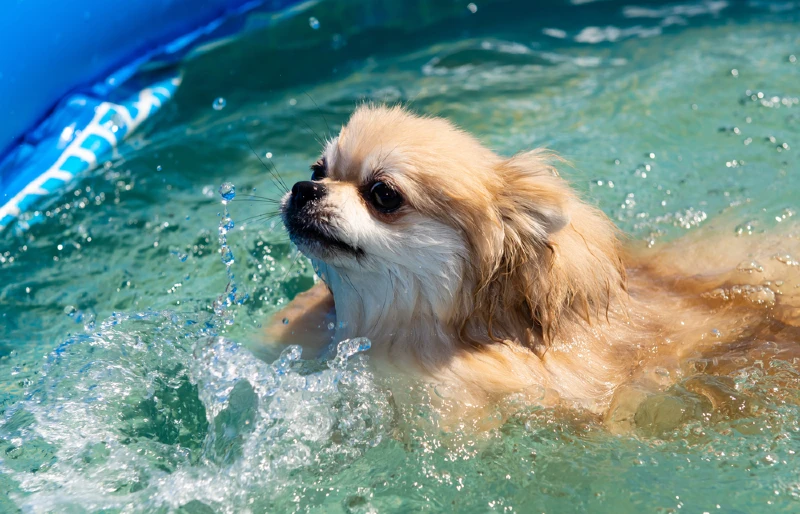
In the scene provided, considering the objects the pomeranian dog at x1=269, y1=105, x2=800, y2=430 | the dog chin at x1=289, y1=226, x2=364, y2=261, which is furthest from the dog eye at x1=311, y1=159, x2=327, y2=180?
the dog chin at x1=289, y1=226, x2=364, y2=261

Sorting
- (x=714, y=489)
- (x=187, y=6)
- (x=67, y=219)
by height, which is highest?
(x=187, y=6)

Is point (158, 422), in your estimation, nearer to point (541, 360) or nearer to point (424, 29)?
point (541, 360)

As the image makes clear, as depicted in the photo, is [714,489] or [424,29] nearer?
[714,489]

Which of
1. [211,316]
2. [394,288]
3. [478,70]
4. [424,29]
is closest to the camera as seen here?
[394,288]

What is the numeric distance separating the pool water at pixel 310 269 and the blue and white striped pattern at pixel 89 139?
0.50ft

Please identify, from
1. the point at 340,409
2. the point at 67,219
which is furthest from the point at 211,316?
the point at 67,219

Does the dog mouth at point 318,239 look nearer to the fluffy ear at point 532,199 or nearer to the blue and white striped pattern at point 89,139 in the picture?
the fluffy ear at point 532,199

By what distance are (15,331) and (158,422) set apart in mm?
1376

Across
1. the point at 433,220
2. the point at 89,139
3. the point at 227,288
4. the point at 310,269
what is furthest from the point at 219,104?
the point at 433,220

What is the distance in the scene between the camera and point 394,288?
148 inches

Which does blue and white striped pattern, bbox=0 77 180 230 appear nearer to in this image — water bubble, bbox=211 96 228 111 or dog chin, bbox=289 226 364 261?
water bubble, bbox=211 96 228 111

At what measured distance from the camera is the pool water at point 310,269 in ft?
11.4

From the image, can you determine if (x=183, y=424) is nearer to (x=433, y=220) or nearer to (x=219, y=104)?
(x=433, y=220)

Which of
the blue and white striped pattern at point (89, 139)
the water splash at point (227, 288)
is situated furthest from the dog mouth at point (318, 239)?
the blue and white striped pattern at point (89, 139)
